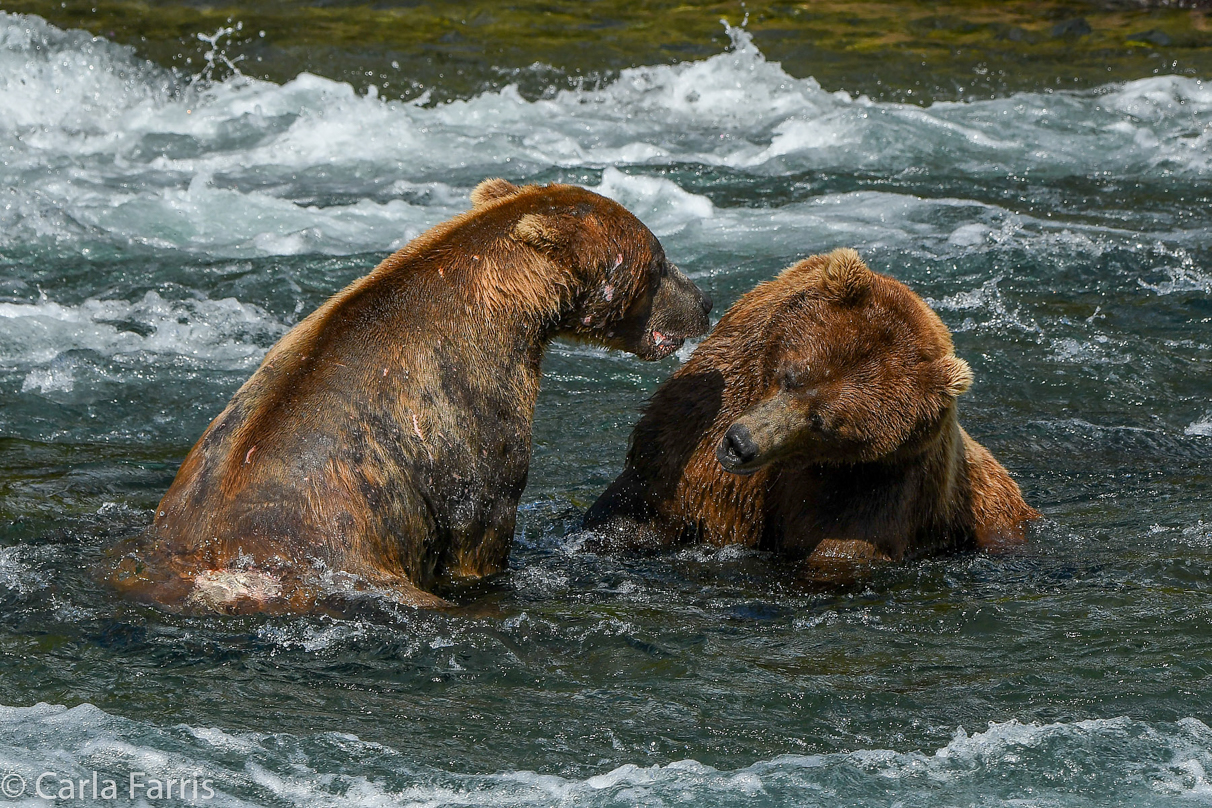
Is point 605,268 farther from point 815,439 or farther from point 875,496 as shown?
point 875,496

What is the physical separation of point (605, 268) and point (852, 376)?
3.21 ft

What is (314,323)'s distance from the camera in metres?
5.07

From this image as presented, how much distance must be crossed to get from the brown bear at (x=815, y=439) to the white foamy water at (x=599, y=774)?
1294 millimetres

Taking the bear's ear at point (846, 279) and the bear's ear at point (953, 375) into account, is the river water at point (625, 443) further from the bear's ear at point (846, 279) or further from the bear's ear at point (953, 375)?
the bear's ear at point (846, 279)

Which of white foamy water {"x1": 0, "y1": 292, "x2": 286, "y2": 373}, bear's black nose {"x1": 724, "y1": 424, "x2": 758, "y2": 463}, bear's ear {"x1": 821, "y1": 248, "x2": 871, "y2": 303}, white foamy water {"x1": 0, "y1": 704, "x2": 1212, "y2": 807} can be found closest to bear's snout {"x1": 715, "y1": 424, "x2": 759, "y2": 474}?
bear's black nose {"x1": 724, "y1": 424, "x2": 758, "y2": 463}

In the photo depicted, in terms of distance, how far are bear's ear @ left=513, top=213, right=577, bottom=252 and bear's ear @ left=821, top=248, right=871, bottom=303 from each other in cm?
99

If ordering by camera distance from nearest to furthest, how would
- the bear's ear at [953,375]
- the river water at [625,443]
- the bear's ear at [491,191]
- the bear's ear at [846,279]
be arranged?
the river water at [625,443]
the bear's ear at [953,375]
the bear's ear at [846,279]
the bear's ear at [491,191]

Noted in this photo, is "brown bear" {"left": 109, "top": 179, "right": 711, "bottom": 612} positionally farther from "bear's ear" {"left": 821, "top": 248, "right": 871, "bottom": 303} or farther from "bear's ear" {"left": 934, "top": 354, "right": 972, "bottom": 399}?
"bear's ear" {"left": 934, "top": 354, "right": 972, "bottom": 399}

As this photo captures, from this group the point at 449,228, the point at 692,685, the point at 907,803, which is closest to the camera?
the point at 907,803

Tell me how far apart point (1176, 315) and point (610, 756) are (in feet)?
22.2

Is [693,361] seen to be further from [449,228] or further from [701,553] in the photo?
[449,228]

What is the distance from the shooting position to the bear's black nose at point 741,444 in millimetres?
4938

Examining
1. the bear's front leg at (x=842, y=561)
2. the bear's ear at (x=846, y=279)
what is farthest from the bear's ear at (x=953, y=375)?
the bear's front leg at (x=842, y=561)

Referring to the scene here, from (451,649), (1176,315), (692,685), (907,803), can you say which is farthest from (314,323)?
(1176,315)
